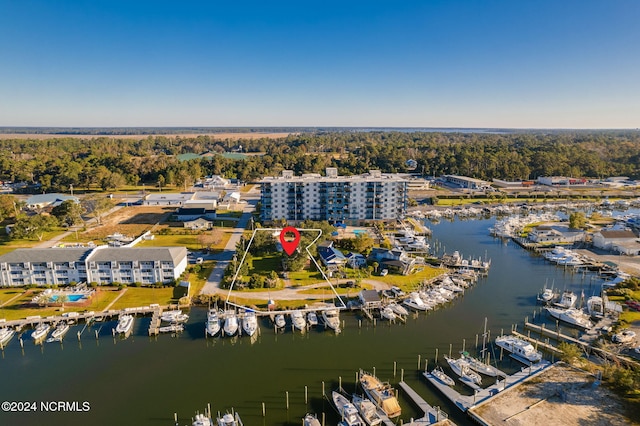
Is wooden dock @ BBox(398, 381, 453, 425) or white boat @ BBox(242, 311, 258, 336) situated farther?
white boat @ BBox(242, 311, 258, 336)

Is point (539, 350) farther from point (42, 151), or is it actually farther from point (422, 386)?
point (42, 151)

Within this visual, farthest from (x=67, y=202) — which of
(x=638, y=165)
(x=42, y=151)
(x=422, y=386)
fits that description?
(x=638, y=165)

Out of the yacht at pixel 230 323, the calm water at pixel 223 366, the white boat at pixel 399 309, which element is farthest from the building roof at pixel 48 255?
the white boat at pixel 399 309

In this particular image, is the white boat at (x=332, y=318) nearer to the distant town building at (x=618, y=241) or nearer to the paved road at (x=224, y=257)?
the paved road at (x=224, y=257)

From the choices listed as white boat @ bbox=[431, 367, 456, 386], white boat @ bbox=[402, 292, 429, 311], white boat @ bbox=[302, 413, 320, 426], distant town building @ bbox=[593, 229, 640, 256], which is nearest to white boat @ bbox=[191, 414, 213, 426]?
white boat @ bbox=[302, 413, 320, 426]

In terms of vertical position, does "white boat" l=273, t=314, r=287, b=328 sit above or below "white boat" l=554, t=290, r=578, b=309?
below

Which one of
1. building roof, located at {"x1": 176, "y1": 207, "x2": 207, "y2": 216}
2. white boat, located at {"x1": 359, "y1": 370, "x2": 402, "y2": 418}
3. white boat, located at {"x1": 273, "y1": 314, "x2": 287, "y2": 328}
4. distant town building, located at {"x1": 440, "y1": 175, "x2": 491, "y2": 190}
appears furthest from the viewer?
distant town building, located at {"x1": 440, "y1": 175, "x2": 491, "y2": 190}

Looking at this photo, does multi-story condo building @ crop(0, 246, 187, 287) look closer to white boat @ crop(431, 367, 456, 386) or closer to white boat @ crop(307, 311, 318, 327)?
white boat @ crop(307, 311, 318, 327)

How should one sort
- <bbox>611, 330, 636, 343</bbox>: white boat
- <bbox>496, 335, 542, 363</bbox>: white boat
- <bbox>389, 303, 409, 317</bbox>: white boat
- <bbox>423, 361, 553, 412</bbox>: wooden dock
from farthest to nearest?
<bbox>389, 303, 409, 317</bbox>: white boat
<bbox>611, 330, 636, 343</bbox>: white boat
<bbox>496, 335, 542, 363</bbox>: white boat
<bbox>423, 361, 553, 412</bbox>: wooden dock
